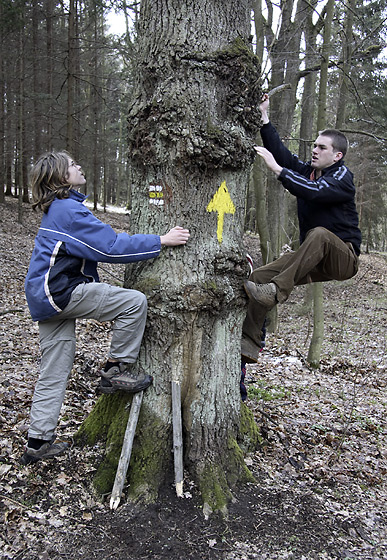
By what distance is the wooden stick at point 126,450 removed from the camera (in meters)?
2.94

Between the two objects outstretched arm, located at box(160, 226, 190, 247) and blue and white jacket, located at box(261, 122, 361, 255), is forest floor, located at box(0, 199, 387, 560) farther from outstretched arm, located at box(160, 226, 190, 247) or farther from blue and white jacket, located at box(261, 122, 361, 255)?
blue and white jacket, located at box(261, 122, 361, 255)

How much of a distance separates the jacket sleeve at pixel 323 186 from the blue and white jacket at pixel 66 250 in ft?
4.49

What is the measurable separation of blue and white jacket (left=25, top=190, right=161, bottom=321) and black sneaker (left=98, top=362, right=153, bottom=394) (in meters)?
0.58

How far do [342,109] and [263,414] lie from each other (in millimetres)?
7234

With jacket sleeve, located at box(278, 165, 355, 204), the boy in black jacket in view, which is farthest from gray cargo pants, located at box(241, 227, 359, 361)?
jacket sleeve, located at box(278, 165, 355, 204)

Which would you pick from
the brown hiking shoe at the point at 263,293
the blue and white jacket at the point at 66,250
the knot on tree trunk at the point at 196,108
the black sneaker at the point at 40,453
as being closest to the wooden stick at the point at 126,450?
the black sneaker at the point at 40,453

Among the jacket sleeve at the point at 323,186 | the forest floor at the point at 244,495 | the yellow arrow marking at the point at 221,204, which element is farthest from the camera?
the jacket sleeve at the point at 323,186

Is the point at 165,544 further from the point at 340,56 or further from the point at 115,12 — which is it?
the point at 115,12

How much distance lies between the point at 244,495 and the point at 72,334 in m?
1.74

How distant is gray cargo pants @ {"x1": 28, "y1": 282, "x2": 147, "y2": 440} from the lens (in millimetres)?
3051

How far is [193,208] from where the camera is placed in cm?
312

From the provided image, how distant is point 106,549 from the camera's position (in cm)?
259

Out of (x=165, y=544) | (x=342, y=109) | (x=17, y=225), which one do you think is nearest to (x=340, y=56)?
(x=342, y=109)

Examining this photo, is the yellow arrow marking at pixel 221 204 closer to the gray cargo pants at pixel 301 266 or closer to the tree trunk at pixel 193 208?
the tree trunk at pixel 193 208
